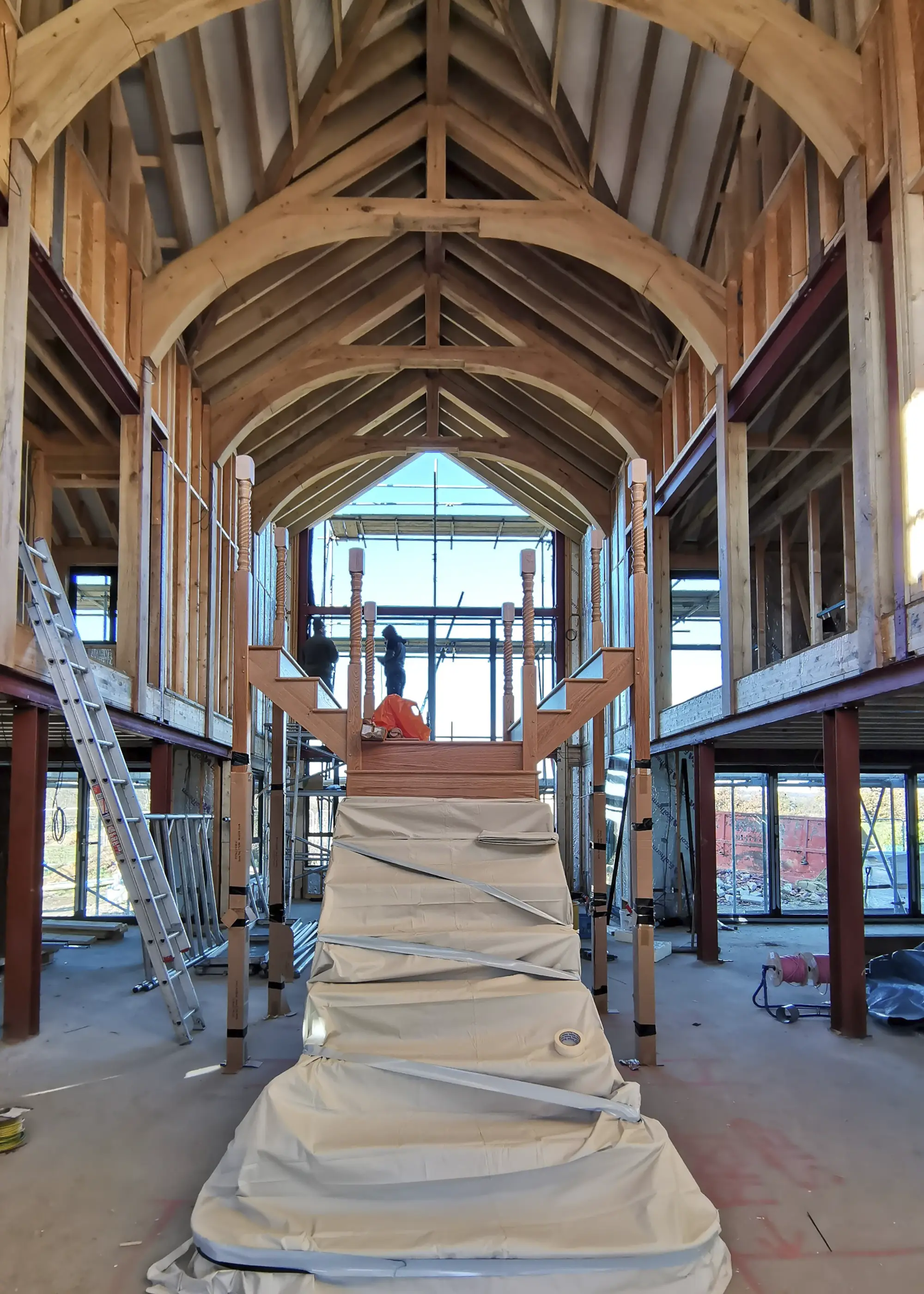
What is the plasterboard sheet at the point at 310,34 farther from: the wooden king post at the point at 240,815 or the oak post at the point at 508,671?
the oak post at the point at 508,671

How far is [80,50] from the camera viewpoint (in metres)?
6.17

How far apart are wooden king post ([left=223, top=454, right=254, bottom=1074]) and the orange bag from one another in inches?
40.3

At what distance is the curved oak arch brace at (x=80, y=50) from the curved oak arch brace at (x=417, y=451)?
7.76 m

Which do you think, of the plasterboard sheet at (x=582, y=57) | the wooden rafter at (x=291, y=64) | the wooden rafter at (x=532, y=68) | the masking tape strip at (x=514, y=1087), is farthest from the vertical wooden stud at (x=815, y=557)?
the masking tape strip at (x=514, y=1087)

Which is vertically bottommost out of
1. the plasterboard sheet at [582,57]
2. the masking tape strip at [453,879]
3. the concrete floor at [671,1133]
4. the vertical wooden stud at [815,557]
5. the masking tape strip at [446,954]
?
the concrete floor at [671,1133]

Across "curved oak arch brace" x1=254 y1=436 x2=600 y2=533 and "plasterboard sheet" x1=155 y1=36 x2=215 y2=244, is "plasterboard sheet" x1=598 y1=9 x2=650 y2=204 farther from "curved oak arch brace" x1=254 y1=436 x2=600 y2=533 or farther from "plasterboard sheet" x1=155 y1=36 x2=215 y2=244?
"curved oak arch brace" x1=254 y1=436 x2=600 y2=533

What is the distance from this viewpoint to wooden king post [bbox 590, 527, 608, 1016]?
723 centimetres

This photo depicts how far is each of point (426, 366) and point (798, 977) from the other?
825cm

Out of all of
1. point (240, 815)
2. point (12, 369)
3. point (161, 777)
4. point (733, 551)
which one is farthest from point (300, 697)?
point (733, 551)

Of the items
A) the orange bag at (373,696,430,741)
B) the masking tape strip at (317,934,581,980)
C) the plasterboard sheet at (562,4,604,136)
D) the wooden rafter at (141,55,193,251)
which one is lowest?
the masking tape strip at (317,934,581,980)

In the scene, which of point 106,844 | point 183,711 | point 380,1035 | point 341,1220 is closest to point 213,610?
point 183,711

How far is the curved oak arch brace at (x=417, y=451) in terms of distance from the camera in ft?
46.6

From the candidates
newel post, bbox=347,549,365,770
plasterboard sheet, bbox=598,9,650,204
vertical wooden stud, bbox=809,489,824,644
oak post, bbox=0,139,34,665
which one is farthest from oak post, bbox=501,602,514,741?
vertical wooden stud, bbox=809,489,824,644

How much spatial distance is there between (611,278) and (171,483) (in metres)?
5.33
